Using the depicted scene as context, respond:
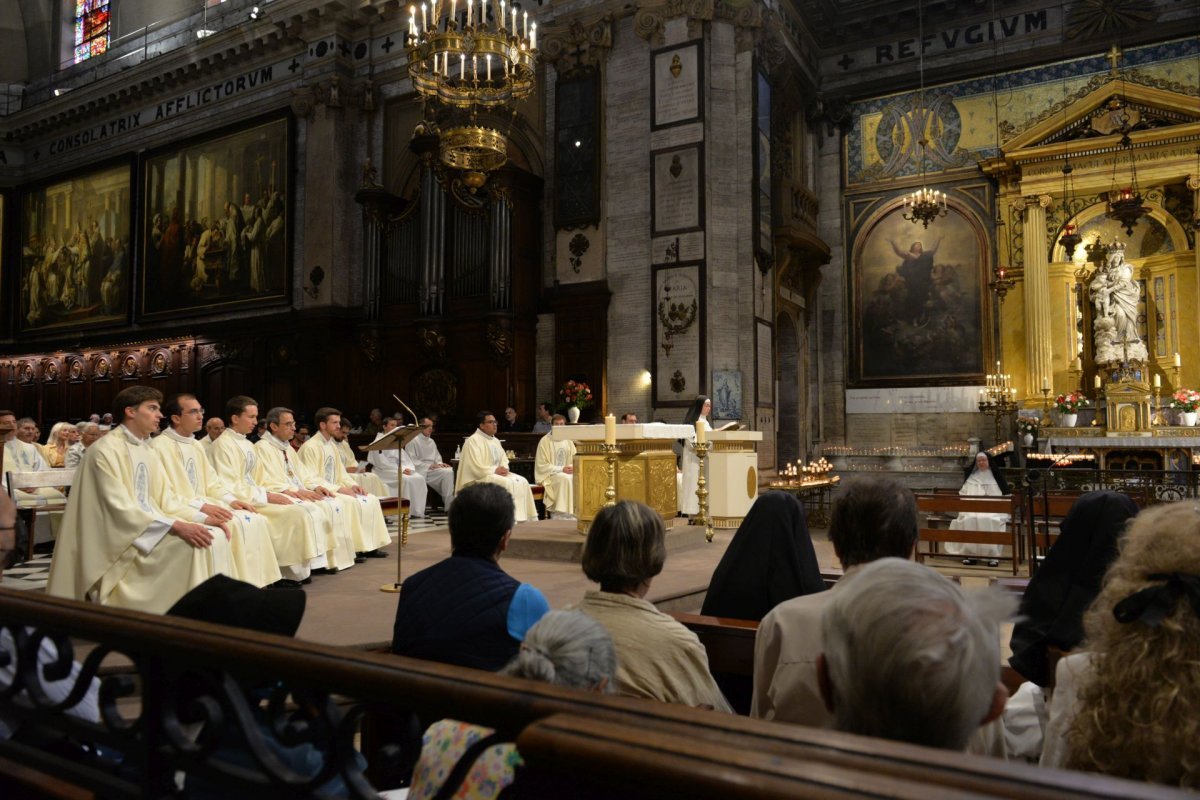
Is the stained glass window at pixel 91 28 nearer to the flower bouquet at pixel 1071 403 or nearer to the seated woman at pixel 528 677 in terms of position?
the flower bouquet at pixel 1071 403

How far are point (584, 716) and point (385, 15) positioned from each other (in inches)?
682

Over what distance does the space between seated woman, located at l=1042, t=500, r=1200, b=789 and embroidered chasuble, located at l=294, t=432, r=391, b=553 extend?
6.65 meters

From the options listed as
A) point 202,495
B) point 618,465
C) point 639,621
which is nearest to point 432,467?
point 618,465

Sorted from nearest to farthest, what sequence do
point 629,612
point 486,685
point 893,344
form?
point 486,685 < point 629,612 < point 893,344

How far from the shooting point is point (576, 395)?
43.8 feet

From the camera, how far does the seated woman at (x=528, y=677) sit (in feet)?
5.19

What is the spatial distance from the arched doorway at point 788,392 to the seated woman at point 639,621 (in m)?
13.0

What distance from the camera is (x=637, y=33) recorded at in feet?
44.4

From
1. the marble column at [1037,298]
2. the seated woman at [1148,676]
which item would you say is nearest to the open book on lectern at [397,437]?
the seated woman at [1148,676]

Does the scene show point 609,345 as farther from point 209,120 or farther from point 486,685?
point 486,685

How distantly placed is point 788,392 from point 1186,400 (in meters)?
5.93

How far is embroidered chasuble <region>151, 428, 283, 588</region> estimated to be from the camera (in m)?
5.72

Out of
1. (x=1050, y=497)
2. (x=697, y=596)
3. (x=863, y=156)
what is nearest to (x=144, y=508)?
(x=697, y=596)

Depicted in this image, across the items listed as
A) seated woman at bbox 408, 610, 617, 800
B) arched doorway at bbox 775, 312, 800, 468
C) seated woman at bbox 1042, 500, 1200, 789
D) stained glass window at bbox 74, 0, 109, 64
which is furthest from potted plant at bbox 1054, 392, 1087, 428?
stained glass window at bbox 74, 0, 109, 64
